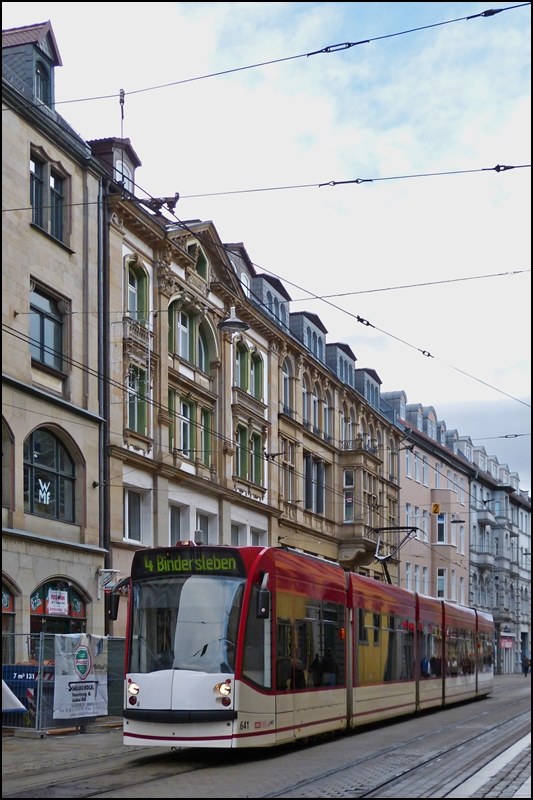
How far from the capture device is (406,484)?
63.3m

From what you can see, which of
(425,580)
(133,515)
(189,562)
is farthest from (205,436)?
(425,580)

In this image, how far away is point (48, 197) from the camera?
90.9ft

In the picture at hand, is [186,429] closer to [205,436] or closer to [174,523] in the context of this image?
[205,436]

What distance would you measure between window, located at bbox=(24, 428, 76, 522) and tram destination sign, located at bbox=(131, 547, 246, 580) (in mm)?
9883

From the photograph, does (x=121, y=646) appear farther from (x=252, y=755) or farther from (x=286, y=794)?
(x=286, y=794)

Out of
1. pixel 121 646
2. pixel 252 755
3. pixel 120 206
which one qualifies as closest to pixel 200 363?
pixel 120 206

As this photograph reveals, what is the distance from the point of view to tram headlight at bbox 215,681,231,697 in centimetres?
1533

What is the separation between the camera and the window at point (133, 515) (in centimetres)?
3147

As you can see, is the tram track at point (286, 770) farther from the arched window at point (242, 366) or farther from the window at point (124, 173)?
the arched window at point (242, 366)

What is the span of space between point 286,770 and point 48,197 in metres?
17.0

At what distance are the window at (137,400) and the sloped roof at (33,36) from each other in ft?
27.5

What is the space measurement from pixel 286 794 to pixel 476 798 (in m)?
1.98

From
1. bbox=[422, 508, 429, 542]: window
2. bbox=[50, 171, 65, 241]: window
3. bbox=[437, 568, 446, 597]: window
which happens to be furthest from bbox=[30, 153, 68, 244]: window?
bbox=[437, 568, 446, 597]: window

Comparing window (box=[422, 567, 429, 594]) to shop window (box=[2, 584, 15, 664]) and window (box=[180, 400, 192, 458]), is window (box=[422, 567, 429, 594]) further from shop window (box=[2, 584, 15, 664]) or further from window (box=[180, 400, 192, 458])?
shop window (box=[2, 584, 15, 664])
